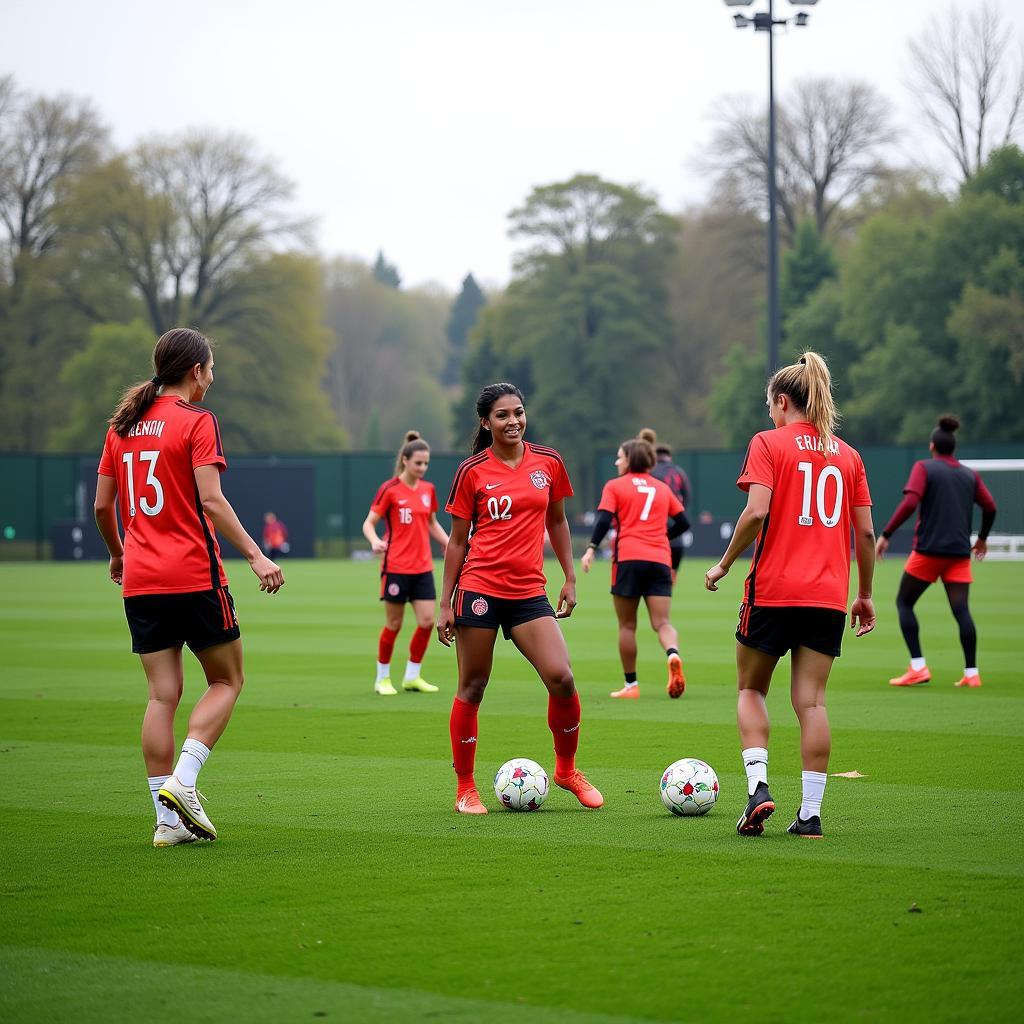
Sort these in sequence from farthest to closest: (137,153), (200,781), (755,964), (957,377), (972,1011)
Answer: (137,153) → (957,377) → (200,781) → (755,964) → (972,1011)

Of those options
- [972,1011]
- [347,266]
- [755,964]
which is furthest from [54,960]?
[347,266]

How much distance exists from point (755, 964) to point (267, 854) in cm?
267

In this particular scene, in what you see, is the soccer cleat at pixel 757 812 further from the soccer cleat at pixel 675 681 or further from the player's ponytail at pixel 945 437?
the player's ponytail at pixel 945 437

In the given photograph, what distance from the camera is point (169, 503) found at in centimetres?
725

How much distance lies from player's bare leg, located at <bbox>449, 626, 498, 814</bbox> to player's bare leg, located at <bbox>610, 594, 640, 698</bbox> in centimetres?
553

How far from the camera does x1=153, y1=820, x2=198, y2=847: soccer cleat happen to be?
733 cm

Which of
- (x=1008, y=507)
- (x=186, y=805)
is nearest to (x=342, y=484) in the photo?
(x=1008, y=507)

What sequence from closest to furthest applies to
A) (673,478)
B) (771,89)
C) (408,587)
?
(408,587) < (673,478) < (771,89)

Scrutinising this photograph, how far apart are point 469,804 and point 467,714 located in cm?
45

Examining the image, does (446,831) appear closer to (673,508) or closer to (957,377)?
(673,508)

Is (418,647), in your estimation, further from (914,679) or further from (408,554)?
(914,679)

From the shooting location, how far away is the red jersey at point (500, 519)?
26.5 ft

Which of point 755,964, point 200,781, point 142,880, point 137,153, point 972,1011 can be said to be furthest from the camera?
point 137,153

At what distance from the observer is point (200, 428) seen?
7.27 metres
